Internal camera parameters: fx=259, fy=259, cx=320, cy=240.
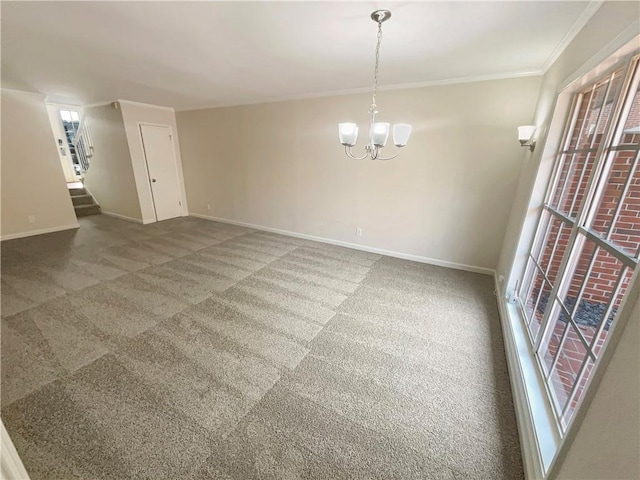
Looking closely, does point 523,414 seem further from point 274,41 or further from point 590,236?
point 274,41

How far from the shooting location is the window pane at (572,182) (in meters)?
1.76

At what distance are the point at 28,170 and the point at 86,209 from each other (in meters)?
1.76

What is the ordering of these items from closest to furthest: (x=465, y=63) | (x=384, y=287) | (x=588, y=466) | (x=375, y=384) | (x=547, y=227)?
(x=588, y=466)
(x=375, y=384)
(x=547, y=227)
(x=465, y=63)
(x=384, y=287)

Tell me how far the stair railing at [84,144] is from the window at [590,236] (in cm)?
835

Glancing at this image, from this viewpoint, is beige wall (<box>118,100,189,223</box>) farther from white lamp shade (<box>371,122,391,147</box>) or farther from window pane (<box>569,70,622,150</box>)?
window pane (<box>569,70,622,150</box>)

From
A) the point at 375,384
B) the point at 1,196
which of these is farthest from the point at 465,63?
the point at 1,196

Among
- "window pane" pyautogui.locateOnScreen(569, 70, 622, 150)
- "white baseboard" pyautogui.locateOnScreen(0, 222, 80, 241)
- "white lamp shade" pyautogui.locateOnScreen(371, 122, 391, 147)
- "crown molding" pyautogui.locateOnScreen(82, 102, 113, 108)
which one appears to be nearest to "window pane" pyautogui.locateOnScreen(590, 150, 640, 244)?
"window pane" pyautogui.locateOnScreen(569, 70, 622, 150)

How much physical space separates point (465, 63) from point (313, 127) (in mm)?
2294

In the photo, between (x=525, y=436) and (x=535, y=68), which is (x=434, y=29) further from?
(x=525, y=436)

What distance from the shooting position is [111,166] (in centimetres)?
578

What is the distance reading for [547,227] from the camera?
2303 mm

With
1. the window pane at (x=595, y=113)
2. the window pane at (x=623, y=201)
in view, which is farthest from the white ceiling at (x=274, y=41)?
the window pane at (x=623, y=201)

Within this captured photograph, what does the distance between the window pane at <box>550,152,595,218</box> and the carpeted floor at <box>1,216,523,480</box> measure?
4.17 feet

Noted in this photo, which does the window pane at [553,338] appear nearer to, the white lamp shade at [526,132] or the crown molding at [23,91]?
the white lamp shade at [526,132]
